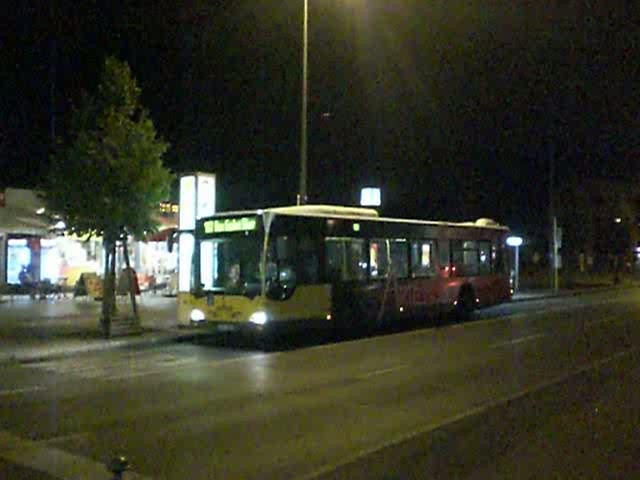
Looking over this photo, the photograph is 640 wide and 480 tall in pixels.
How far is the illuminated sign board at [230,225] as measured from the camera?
73.4 ft

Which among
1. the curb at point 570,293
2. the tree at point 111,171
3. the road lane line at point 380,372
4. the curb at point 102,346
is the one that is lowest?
the road lane line at point 380,372

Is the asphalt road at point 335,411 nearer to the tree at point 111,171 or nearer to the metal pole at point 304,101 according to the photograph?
the tree at point 111,171

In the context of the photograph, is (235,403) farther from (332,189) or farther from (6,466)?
(332,189)

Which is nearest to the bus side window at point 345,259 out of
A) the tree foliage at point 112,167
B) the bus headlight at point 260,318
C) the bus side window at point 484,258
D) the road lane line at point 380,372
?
the bus headlight at point 260,318

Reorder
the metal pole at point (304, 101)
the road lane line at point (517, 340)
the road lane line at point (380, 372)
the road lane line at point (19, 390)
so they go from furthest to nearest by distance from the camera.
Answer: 1. the metal pole at point (304, 101)
2. the road lane line at point (517, 340)
3. the road lane line at point (380, 372)
4. the road lane line at point (19, 390)

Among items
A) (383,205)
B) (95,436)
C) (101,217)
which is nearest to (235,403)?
(95,436)

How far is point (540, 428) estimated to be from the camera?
1066 cm

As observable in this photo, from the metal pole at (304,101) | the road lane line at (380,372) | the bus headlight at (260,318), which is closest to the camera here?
the road lane line at (380,372)

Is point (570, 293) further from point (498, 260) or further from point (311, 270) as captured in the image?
point (311, 270)

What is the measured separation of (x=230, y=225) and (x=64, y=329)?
222 inches

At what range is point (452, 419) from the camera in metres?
10.9

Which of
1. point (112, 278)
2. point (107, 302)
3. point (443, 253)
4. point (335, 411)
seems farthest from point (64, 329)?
point (335, 411)

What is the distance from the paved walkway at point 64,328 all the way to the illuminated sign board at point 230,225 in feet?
9.70

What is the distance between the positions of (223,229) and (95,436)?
12.3 metres
